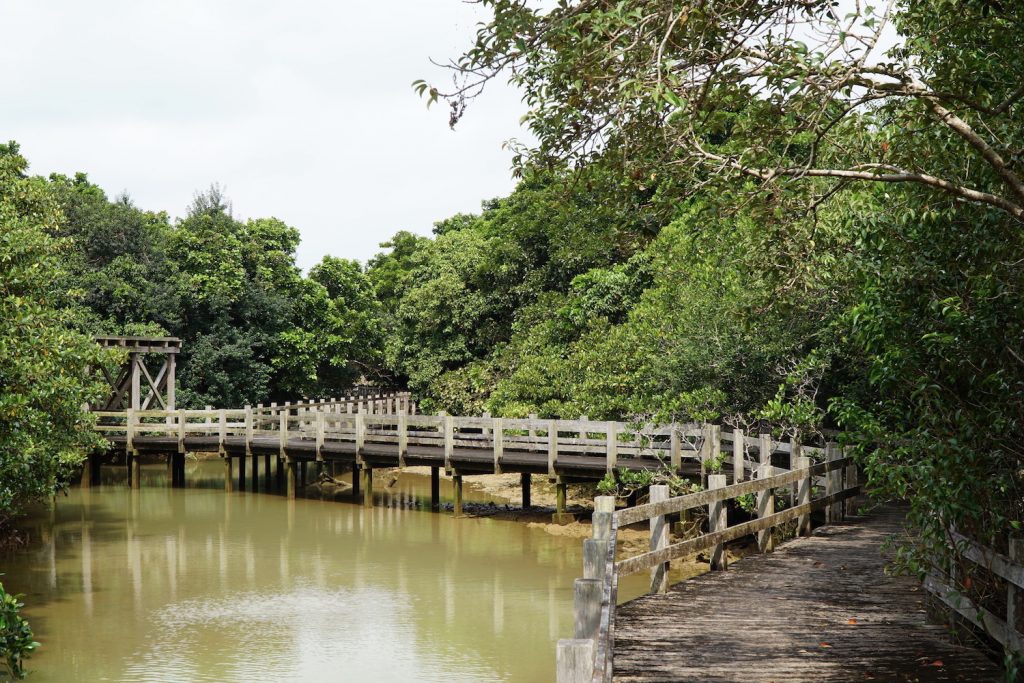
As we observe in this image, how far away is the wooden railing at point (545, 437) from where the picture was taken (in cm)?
1788

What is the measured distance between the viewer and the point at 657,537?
32.3 ft

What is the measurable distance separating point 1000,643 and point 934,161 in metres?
3.33

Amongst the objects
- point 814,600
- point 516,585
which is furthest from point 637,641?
point 516,585

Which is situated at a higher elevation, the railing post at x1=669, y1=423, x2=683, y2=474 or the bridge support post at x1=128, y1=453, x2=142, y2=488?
the railing post at x1=669, y1=423, x2=683, y2=474

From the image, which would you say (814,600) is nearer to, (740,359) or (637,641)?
(637,641)

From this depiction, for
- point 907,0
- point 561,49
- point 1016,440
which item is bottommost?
point 1016,440

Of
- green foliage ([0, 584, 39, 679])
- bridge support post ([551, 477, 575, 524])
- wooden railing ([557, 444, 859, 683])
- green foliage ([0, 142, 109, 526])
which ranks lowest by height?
bridge support post ([551, 477, 575, 524])

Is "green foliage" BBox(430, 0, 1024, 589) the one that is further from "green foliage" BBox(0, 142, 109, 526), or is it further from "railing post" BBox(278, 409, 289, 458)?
"railing post" BBox(278, 409, 289, 458)

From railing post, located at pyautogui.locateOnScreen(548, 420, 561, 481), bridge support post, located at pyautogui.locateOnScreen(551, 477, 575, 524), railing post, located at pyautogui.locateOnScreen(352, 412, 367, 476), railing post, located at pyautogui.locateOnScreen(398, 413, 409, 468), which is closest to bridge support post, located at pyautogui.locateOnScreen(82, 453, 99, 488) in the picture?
railing post, located at pyautogui.locateOnScreen(352, 412, 367, 476)

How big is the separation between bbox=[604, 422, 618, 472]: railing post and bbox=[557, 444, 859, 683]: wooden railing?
521 centimetres

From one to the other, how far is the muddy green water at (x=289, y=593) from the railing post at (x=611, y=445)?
1.69m

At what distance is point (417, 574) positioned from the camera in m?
18.3

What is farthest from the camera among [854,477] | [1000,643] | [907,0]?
[854,477]

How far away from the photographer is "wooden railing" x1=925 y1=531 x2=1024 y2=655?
6402 millimetres
